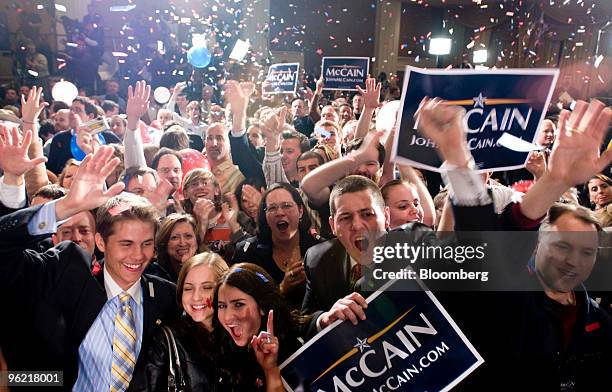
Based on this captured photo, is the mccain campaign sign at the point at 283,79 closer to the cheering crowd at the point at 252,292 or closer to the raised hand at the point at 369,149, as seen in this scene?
the raised hand at the point at 369,149

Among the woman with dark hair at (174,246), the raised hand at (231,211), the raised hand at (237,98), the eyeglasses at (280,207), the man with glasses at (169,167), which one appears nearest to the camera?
the woman with dark hair at (174,246)

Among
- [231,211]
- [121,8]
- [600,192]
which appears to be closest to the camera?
[600,192]

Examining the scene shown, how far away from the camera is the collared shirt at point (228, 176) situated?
145 inches

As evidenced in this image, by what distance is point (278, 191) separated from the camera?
9.28 ft

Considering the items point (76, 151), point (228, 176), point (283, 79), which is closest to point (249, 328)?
point (228, 176)

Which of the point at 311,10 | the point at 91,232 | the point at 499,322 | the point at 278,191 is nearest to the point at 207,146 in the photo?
the point at 278,191

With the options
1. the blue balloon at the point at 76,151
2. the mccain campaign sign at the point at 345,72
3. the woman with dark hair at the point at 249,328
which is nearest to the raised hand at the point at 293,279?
A: the woman with dark hair at the point at 249,328

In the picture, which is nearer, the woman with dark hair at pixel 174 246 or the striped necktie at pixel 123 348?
the striped necktie at pixel 123 348

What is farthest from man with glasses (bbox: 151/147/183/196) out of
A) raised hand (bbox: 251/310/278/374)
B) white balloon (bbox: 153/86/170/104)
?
white balloon (bbox: 153/86/170/104)

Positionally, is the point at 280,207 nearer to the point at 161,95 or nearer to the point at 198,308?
the point at 198,308

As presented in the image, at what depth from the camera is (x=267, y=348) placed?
6.03 ft

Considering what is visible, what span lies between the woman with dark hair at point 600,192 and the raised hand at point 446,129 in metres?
1.77

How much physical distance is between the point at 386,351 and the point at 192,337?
28.0 inches

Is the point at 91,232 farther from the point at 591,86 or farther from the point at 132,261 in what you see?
the point at 591,86
